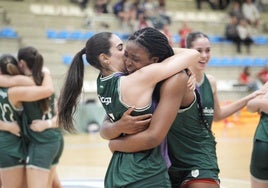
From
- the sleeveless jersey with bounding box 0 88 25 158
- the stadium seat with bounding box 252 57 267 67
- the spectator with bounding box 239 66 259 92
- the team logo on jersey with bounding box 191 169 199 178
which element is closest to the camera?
the team logo on jersey with bounding box 191 169 199 178

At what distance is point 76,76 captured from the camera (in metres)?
2.85

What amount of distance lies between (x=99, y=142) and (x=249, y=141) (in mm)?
3107

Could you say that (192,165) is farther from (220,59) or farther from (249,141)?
(220,59)

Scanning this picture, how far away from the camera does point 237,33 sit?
1786 cm

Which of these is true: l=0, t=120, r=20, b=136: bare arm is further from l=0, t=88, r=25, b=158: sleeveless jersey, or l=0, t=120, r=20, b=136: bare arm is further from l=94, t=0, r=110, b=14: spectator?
l=94, t=0, r=110, b=14: spectator

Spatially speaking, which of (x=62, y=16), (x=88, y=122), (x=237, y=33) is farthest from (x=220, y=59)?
(x=88, y=122)

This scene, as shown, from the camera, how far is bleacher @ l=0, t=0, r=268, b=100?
47.7 ft

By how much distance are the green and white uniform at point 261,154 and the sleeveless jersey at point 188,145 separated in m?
0.58

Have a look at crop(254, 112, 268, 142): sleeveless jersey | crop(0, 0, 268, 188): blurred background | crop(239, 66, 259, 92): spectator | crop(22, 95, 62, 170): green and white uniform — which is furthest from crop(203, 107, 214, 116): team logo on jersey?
crop(239, 66, 259, 92): spectator

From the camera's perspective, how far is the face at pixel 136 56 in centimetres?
256

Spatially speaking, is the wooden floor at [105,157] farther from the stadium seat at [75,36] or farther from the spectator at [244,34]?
the spectator at [244,34]

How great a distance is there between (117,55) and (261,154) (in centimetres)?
139

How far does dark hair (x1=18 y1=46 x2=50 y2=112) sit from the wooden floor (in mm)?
2590

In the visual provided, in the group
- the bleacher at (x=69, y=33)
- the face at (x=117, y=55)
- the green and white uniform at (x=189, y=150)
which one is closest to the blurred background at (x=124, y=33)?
the bleacher at (x=69, y=33)
